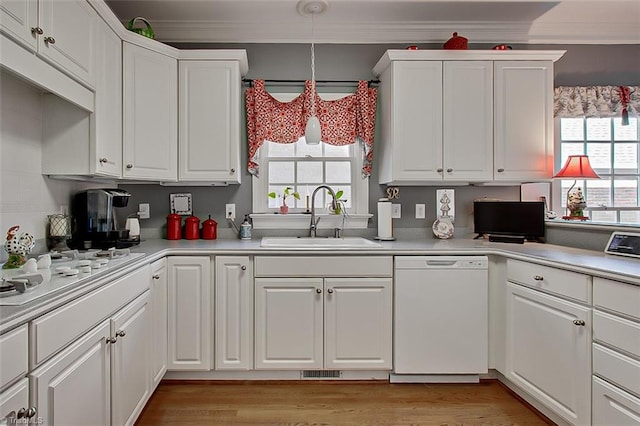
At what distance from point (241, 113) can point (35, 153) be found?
1.39 metres

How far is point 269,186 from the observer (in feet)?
9.59

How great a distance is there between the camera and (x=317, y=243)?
259 cm

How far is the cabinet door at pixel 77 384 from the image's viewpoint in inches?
41.3

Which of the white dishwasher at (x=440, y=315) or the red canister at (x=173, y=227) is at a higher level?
the red canister at (x=173, y=227)

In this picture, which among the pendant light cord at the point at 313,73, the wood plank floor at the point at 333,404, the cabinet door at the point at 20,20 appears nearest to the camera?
the cabinet door at the point at 20,20

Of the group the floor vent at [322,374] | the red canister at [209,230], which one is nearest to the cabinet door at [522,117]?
the floor vent at [322,374]

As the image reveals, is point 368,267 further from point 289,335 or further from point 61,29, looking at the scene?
point 61,29

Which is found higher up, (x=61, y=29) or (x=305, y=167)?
(x=61, y=29)

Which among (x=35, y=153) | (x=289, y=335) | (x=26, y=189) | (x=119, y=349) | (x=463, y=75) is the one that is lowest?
(x=289, y=335)

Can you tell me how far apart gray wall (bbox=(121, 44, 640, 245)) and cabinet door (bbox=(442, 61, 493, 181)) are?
36 cm

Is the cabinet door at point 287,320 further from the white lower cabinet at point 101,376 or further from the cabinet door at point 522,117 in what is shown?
the cabinet door at point 522,117

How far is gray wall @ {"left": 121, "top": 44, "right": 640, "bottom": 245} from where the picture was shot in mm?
2859

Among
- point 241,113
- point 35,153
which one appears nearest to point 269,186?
point 241,113

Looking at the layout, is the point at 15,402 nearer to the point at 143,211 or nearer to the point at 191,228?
the point at 191,228
